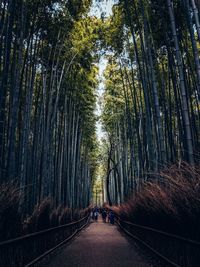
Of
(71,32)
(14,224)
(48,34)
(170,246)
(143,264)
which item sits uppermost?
(71,32)

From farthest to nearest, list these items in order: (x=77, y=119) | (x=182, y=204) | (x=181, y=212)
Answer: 1. (x=77, y=119)
2. (x=181, y=212)
3. (x=182, y=204)

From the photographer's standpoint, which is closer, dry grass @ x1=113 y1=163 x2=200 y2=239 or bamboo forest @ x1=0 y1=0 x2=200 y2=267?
dry grass @ x1=113 y1=163 x2=200 y2=239

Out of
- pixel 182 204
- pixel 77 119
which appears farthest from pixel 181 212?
pixel 77 119

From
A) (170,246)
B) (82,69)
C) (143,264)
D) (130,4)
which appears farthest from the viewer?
(82,69)

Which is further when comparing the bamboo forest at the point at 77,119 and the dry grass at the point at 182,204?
the bamboo forest at the point at 77,119

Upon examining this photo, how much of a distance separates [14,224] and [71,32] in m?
7.33

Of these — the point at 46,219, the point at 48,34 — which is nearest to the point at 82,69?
the point at 48,34

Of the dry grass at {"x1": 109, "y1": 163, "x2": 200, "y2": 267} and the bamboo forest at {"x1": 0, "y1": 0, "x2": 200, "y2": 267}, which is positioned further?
the bamboo forest at {"x1": 0, "y1": 0, "x2": 200, "y2": 267}

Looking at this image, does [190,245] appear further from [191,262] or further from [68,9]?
[68,9]

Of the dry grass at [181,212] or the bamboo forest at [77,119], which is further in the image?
the bamboo forest at [77,119]

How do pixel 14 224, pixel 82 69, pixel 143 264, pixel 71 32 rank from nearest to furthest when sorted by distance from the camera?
pixel 14 224 → pixel 143 264 → pixel 71 32 → pixel 82 69

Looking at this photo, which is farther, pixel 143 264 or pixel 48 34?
pixel 48 34

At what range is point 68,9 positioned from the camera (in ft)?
28.1

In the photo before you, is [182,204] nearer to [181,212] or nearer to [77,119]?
[181,212]
